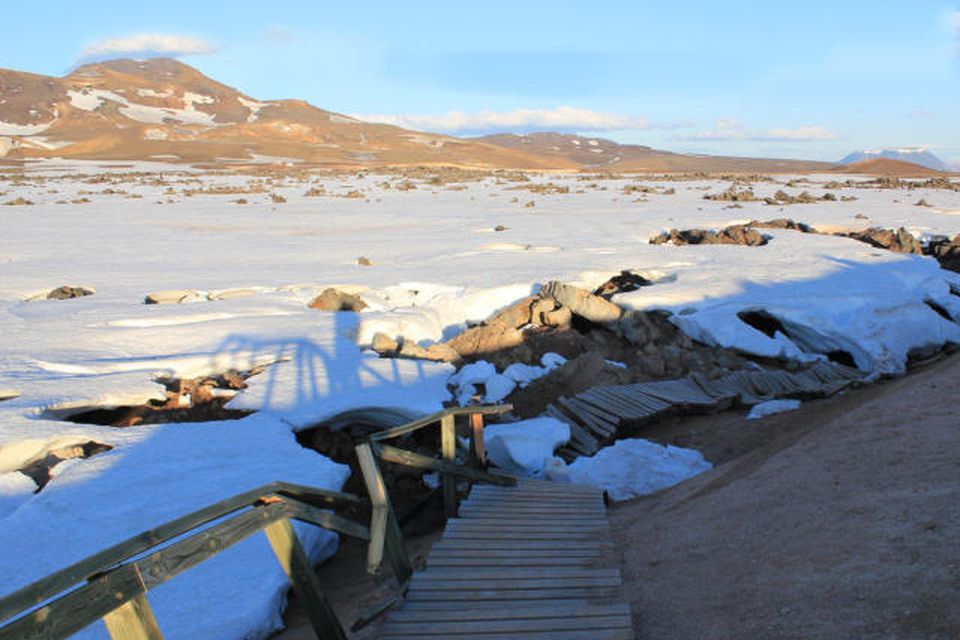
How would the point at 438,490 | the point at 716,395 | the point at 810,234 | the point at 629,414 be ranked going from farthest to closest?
the point at 810,234 → the point at 716,395 → the point at 629,414 → the point at 438,490

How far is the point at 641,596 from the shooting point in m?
3.49

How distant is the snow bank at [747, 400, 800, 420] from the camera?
744 cm

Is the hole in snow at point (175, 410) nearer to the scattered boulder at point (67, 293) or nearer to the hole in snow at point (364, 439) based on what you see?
the hole in snow at point (364, 439)

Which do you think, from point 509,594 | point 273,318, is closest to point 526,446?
point 509,594

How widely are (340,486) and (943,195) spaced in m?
29.1

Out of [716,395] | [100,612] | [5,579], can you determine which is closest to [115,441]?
[5,579]

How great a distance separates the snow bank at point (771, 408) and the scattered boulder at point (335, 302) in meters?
5.29

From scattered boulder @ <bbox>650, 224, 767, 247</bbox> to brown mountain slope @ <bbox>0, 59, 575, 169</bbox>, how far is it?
51.0 metres

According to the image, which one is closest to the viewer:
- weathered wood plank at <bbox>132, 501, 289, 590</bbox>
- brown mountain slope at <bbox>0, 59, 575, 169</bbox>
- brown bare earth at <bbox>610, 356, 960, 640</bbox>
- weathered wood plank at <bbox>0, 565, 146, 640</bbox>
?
weathered wood plank at <bbox>0, 565, 146, 640</bbox>

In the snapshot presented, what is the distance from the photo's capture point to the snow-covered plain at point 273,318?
16.0 feet

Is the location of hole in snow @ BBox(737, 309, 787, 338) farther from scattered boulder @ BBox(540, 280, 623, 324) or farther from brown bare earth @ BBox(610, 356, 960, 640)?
brown bare earth @ BBox(610, 356, 960, 640)

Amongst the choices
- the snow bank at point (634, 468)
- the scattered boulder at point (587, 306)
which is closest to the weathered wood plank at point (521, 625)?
the snow bank at point (634, 468)

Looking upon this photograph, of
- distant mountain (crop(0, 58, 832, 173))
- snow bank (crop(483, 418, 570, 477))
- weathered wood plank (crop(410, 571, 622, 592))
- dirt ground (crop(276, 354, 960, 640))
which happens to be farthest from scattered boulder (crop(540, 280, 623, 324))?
distant mountain (crop(0, 58, 832, 173))

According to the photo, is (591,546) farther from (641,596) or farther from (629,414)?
(629,414)
